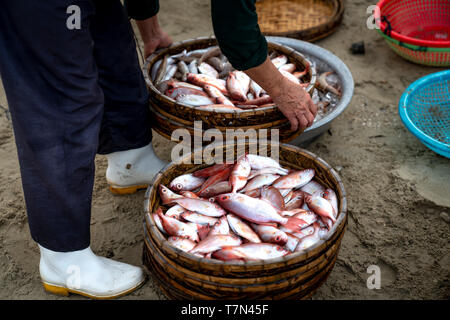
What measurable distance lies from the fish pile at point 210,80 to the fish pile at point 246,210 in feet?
1.22

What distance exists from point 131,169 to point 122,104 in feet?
1.42

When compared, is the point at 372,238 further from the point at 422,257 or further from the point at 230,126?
the point at 230,126

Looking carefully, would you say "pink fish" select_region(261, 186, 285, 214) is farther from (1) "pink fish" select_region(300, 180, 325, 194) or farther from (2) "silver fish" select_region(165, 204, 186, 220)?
(2) "silver fish" select_region(165, 204, 186, 220)

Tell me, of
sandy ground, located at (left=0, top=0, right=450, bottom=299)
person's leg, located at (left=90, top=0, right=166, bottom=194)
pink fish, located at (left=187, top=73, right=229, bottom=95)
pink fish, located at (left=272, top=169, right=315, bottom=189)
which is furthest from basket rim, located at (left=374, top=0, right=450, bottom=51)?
person's leg, located at (left=90, top=0, right=166, bottom=194)

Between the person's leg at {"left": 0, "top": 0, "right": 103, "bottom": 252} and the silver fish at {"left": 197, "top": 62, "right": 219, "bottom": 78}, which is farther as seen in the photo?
the silver fish at {"left": 197, "top": 62, "right": 219, "bottom": 78}

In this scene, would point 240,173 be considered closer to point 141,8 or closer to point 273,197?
point 273,197

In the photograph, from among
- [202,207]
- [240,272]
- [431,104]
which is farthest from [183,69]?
[431,104]

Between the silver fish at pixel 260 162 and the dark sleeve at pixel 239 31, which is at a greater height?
the dark sleeve at pixel 239 31

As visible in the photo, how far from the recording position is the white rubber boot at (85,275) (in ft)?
6.23

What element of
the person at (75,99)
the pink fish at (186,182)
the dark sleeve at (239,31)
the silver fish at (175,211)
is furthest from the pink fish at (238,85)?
the silver fish at (175,211)

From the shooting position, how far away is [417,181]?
2.61 metres

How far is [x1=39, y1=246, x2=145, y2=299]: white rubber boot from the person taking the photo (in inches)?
74.7

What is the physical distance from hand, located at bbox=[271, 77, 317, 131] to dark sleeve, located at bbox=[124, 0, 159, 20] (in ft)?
3.35
